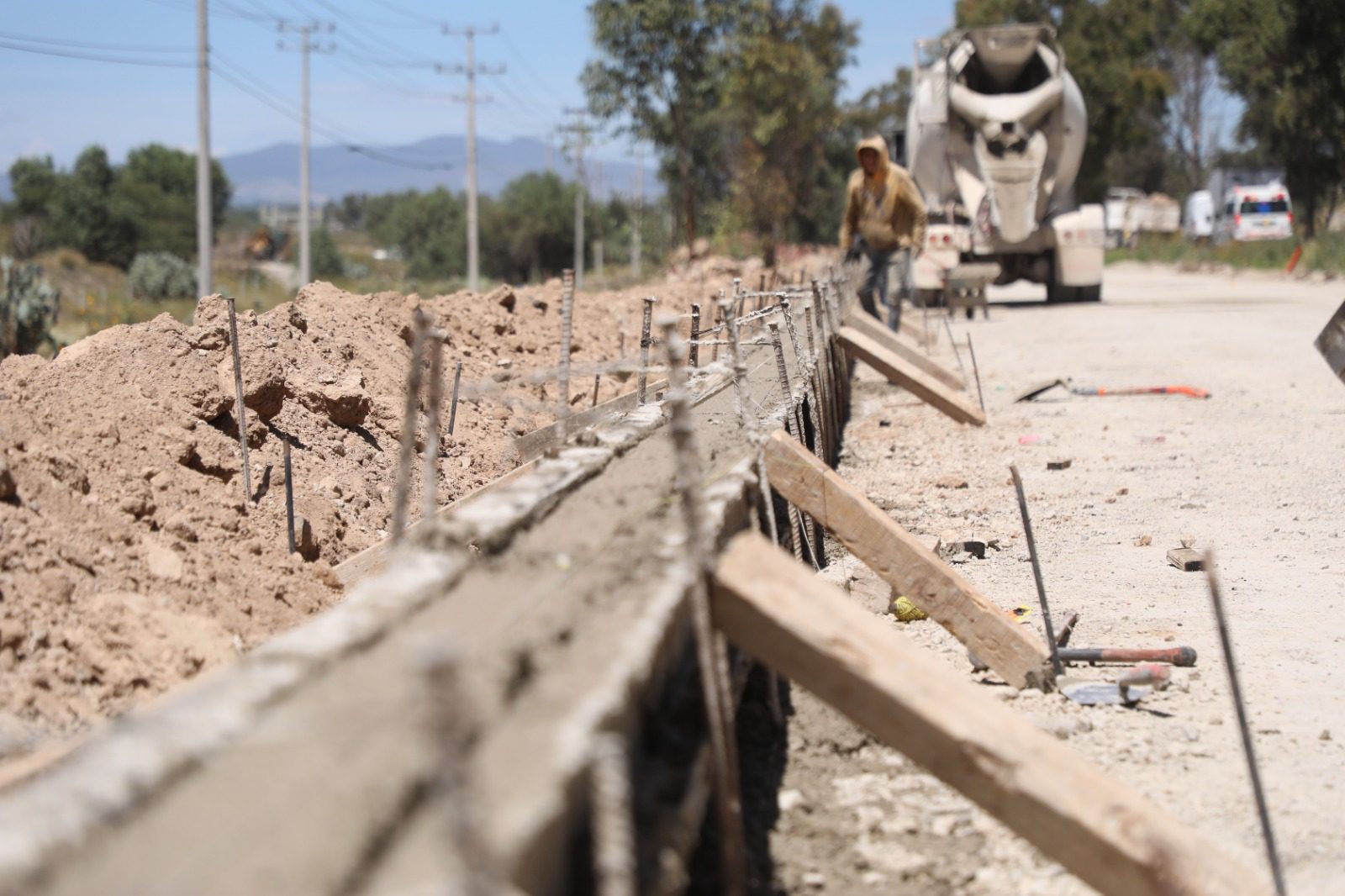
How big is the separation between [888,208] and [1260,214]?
37.7m

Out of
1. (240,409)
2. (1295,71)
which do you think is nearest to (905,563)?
(240,409)

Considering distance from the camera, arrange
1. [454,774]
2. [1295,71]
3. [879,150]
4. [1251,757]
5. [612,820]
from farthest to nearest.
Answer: [1295,71], [879,150], [1251,757], [612,820], [454,774]

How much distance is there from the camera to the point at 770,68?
32.5m

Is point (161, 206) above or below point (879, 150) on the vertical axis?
above

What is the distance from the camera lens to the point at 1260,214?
47.2 m

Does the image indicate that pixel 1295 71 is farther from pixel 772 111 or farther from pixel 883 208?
pixel 883 208

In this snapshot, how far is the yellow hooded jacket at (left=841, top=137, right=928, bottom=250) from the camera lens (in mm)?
13977

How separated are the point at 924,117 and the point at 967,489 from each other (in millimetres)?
12845

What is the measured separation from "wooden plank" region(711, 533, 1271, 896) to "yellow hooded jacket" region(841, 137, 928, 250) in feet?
36.4

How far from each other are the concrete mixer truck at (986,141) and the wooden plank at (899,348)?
7241 millimetres

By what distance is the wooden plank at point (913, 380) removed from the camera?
34.1ft

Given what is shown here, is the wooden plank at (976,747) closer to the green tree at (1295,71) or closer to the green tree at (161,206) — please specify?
the green tree at (1295,71)

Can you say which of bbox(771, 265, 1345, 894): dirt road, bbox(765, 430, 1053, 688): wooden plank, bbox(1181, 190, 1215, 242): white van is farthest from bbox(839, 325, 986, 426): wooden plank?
bbox(1181, 190, 1215, 242): white van

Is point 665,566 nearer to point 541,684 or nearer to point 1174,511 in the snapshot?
point 541,684
